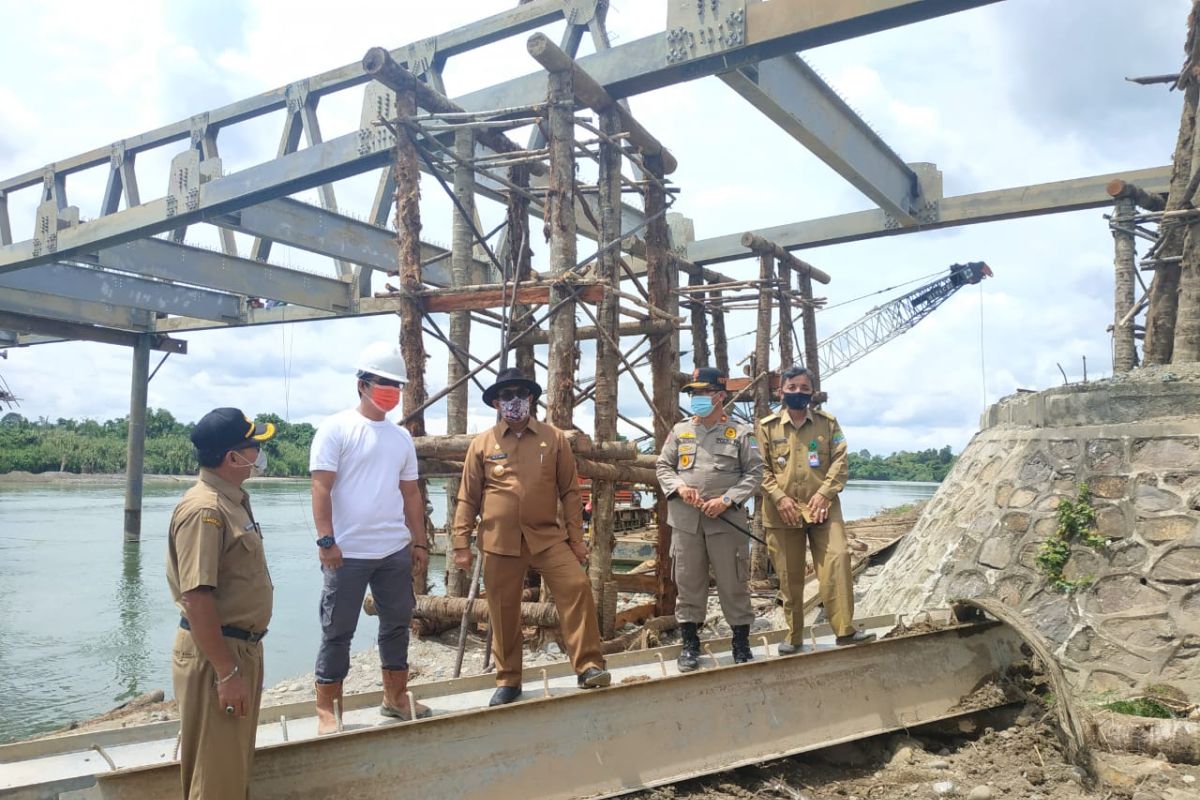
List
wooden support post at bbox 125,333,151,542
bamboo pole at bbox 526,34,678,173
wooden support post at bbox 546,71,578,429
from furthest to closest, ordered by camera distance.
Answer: wooden support post at bbox 125,333,151,542
wooden support post at bbox 546,71,578,429
bamboo pole at bbox 526,34,678,173

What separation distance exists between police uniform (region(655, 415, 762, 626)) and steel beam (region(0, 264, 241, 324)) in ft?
45.7

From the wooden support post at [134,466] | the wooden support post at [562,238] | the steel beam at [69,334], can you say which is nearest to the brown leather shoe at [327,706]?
the wooden support post at [562,238]

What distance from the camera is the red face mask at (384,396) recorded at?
4.22m

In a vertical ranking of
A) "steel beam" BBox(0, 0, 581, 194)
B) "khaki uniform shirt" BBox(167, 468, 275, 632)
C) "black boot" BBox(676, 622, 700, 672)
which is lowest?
"black boot" BBox(676, 622, 700, 672)

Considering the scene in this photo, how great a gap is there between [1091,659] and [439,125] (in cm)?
765

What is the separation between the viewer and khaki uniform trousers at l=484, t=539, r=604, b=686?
440 centimetres

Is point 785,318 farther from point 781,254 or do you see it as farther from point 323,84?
point 323,84

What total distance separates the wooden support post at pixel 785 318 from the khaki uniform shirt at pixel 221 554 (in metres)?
11.8

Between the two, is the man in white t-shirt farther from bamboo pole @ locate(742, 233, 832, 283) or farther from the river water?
bamboo pole @ locate(742, 233, 832, 283)

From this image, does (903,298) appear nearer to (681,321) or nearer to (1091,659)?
(681,321)

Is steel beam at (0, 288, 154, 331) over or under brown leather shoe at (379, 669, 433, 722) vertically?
over

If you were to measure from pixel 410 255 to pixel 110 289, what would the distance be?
33.3ft

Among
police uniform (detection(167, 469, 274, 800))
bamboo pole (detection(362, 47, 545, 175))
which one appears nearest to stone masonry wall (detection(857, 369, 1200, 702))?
police uniform (detection(167, 469, 274, 800))

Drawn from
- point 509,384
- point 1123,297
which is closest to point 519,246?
point 509,384
